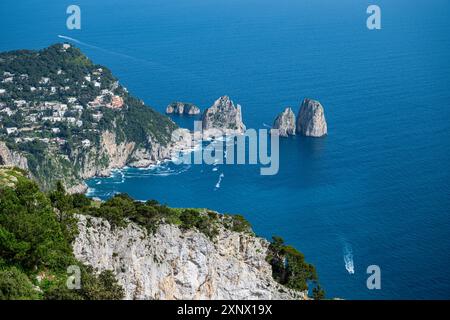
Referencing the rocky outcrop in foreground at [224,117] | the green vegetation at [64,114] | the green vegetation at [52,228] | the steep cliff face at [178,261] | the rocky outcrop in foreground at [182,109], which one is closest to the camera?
the green vegetation at [52,228]

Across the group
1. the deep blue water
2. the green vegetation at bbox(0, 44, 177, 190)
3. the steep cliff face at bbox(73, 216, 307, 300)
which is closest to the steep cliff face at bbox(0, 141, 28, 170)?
the green vegetation at bbox(0, 44, 177, 190)

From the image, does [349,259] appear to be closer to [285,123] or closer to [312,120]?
[312,120]

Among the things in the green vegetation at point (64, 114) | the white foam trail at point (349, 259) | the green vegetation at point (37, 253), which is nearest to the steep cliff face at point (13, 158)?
the green vegetation at point (64, 114)

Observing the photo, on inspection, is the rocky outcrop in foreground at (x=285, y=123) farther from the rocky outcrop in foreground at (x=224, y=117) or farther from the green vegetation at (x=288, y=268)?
the green vegetation at (x=288, y=268)

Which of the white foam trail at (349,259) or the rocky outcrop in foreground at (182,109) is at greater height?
the rocky outcrop in foreground at (182,109)

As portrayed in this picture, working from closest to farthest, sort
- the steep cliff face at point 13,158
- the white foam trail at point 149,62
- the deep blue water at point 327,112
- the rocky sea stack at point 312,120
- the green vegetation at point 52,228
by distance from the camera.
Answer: the green vegetation at point 52,228 < the deep blue water at point 327,112 < the steep cliff face at point 13,158 < the rocky sea stack at point 312,120 < the white foam trail at point 149,62

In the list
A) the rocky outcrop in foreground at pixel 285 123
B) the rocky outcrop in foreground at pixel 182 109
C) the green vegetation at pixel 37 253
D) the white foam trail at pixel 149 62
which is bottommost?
the green vegetation at pixel 37 253

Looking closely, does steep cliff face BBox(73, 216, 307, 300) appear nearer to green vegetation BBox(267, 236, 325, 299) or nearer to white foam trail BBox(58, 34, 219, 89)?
green vegetation BBox(267, 236, 325, 299)
